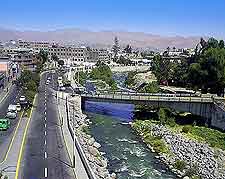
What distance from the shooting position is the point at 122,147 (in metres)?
56.4

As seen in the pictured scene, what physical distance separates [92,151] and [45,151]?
7603mm

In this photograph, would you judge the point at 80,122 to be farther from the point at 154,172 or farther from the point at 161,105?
the point at 154,172

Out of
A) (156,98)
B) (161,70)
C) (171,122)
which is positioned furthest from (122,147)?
(161,70)

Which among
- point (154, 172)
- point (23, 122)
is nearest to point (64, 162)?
point (154, 172)

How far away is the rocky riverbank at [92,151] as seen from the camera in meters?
40.6

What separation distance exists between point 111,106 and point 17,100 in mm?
21169

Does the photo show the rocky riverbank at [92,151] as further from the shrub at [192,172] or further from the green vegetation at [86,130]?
the shrub at [192,172]

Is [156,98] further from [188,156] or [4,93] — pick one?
[4,93]

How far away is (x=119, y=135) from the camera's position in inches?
2486

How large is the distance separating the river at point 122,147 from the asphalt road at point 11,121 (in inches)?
438

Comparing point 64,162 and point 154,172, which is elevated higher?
point 64,162

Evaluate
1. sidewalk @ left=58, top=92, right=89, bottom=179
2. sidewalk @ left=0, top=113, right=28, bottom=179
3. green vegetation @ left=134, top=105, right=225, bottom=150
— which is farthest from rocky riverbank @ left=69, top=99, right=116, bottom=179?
green vegetation @ left=134, top=105, right=225, bottom=150

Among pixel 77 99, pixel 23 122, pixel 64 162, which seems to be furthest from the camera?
pixel 77 99

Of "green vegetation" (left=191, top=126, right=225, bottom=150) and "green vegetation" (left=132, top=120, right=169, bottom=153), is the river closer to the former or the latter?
"green vegetation" (left=132, top=120, right=169, bottom=153)
